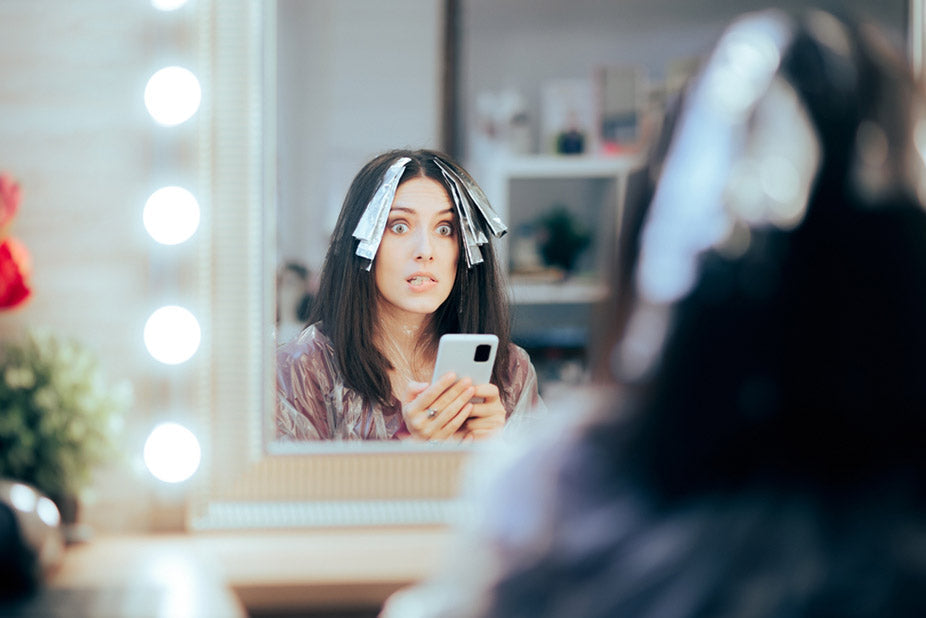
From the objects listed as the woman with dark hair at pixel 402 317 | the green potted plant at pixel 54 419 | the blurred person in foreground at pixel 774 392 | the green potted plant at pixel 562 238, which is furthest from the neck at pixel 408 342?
the blurred person in foreground at pixel 774 392

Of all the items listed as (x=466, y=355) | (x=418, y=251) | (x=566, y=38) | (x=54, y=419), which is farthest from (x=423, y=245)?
(x=54, y=419)

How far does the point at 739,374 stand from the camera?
38cm

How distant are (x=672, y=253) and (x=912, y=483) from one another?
0.15 metres

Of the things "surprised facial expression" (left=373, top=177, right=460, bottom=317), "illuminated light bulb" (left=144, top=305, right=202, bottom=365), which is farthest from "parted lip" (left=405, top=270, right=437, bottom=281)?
"illuminated light bulb" (left=144, top=305, right=202, bottom=365)

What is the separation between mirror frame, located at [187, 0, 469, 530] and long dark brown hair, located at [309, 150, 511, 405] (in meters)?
0.06

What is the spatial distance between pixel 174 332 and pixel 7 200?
0.18 meters

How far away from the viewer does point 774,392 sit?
377mm

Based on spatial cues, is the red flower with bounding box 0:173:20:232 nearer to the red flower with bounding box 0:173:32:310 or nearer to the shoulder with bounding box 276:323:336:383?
the red flower with bounding box 0:173:32:310

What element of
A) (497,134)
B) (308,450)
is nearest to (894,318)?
(497,134)

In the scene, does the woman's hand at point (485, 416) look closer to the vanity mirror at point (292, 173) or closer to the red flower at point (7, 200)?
the vanity mirror at point (292, 173)

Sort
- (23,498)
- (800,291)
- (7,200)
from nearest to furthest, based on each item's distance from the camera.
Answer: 1. (800,291)
2. (23,498)
3. (7,200)

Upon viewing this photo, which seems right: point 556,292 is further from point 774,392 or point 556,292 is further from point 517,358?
point 774,392

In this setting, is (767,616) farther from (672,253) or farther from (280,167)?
(280,167)

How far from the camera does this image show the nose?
73cm
